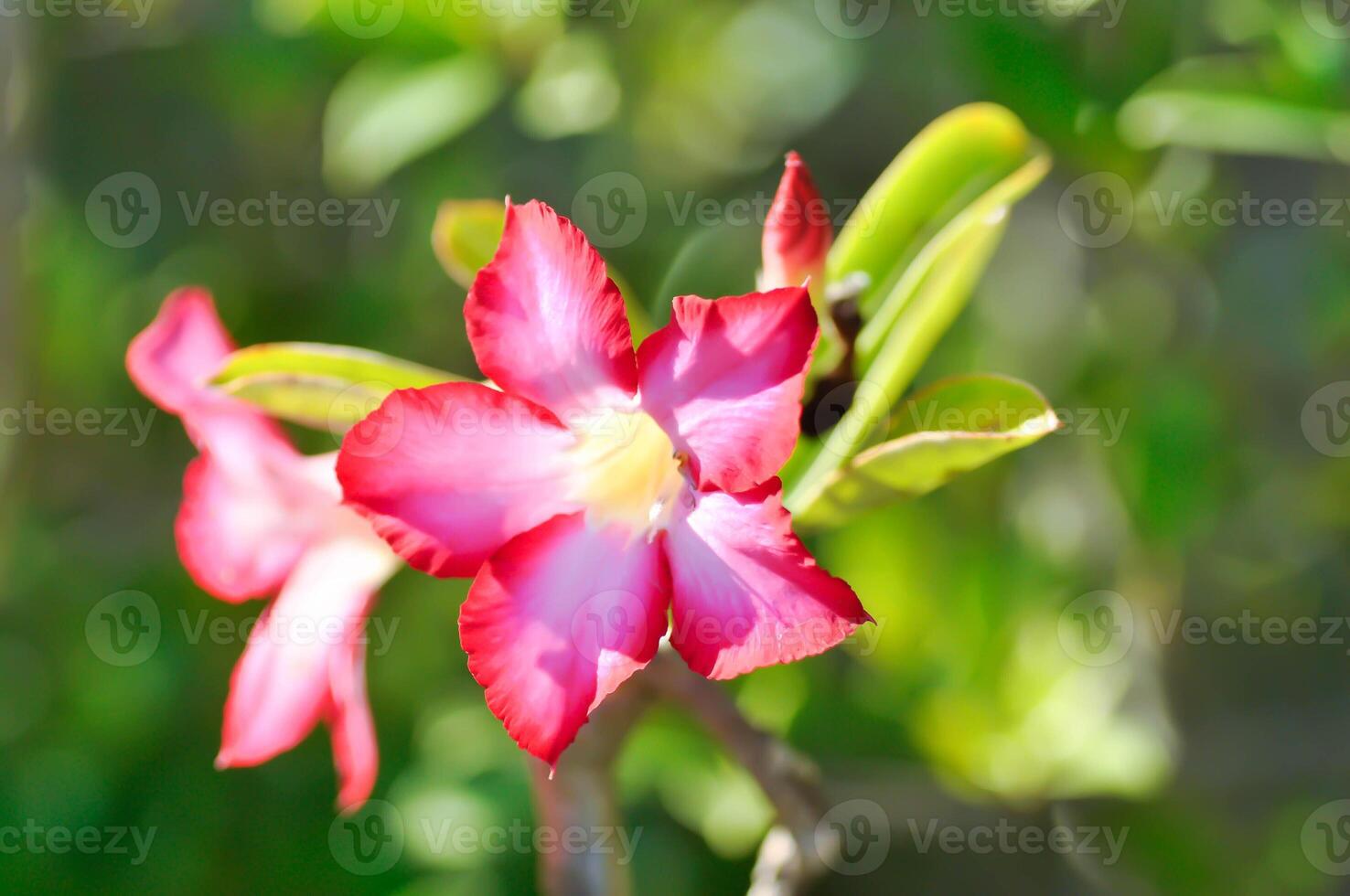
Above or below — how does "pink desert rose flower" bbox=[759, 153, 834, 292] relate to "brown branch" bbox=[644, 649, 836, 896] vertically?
above

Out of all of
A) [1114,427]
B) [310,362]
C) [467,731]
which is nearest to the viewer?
[310,362]

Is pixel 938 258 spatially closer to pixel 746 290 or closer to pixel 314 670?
pixel 314 670

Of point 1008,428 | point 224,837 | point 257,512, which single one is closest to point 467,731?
point 224,837

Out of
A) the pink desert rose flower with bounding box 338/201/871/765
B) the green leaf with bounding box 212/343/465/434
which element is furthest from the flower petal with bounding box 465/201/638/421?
the green leaf with bounding box 212/343/465/434

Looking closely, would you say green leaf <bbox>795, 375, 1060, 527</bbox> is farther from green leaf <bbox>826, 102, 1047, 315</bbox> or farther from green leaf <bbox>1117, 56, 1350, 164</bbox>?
green leaf <bbox>1117, 56, 1350, 164</bbox>

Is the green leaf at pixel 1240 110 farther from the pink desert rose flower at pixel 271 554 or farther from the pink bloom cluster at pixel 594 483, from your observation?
the pink desert rose flower at pixel 271 554

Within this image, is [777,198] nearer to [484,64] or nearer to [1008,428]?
[1008,428]
